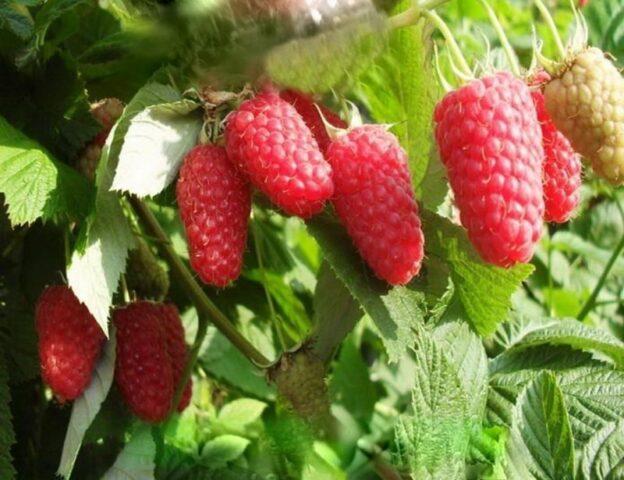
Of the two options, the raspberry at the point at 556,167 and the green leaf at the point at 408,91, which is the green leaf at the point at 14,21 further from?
the raspberry at the point at 556,167

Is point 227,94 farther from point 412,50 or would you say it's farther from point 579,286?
point 579,286

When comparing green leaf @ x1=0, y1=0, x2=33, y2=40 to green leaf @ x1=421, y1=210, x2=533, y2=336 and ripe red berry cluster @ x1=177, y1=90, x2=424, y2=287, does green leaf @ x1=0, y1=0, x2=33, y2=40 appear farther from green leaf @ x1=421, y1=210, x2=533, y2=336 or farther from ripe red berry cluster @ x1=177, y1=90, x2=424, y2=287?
green leaf @ x1=421, y1=210, x2=533, y2=336

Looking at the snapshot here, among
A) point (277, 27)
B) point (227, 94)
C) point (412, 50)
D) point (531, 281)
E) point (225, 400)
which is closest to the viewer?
point (277, 27)

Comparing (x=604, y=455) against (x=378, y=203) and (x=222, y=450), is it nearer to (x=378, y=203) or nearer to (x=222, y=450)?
(x=378, y=203)

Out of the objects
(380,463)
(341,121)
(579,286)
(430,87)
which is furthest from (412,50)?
(579,286)

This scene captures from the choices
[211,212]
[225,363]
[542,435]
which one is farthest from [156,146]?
[225,363]

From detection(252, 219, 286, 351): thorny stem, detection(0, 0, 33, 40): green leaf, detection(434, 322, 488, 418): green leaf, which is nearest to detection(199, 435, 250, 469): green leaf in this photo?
detection(252, 219, 286, 351): thorny stem
